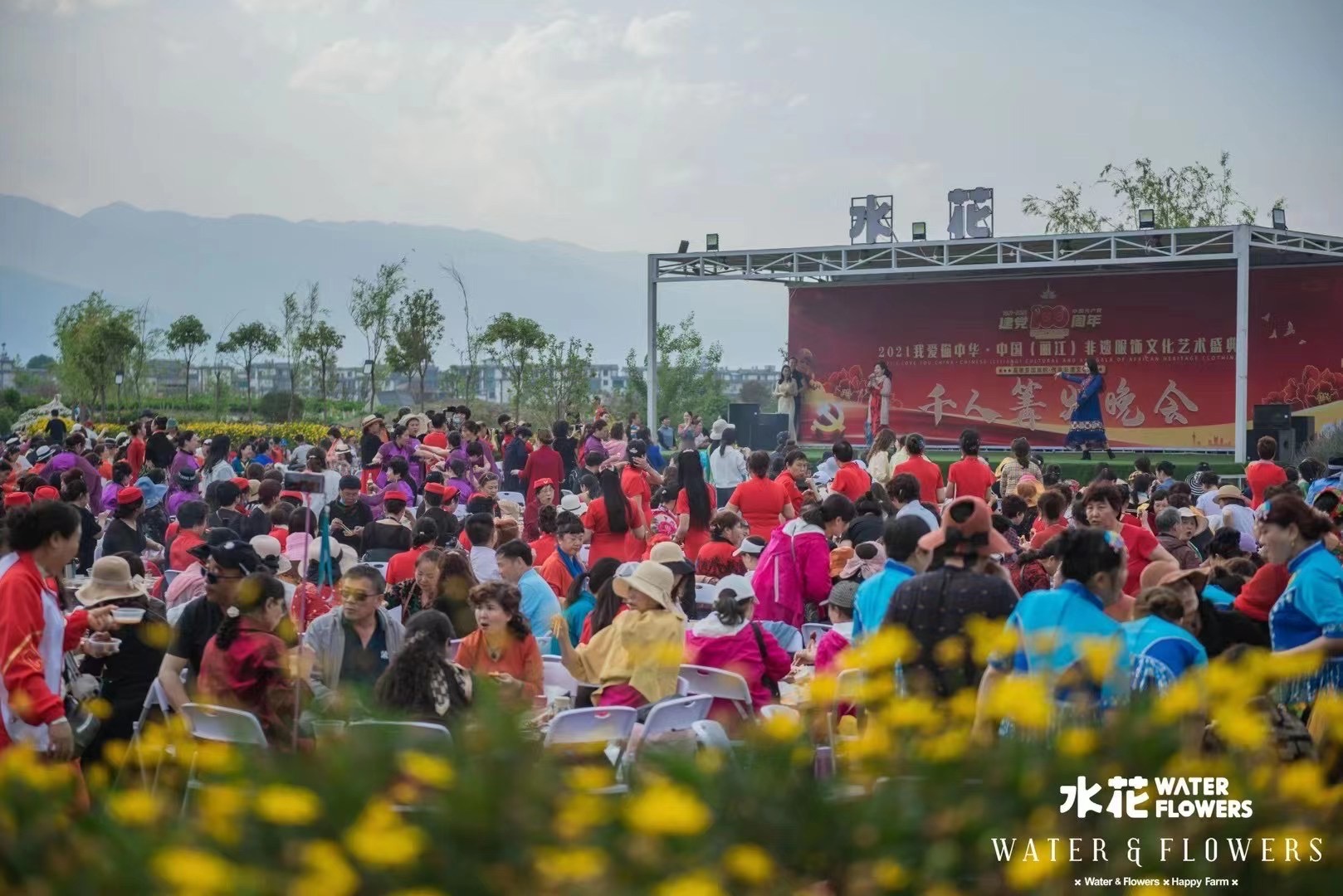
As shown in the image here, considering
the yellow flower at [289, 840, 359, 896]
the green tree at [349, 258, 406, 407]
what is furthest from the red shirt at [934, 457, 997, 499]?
the green tree at [349, 258, 406, 407]

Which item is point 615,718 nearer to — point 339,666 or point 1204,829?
point 339,666

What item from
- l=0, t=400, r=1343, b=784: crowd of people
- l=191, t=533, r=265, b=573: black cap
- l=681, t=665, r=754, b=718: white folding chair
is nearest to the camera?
l=0, t=400, r=1343, b=784: crowd of people

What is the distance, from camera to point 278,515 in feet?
31.0

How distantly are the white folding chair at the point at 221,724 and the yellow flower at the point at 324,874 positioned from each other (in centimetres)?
265

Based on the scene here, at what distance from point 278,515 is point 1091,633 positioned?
677cm

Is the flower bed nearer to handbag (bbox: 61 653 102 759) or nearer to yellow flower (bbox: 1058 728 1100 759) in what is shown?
yellow flower (bbox: 1058 728 1100 759)

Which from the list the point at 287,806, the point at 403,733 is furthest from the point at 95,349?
the point at 287,806

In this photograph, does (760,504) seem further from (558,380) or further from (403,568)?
(558,380)

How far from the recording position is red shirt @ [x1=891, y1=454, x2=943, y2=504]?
10.7 metres

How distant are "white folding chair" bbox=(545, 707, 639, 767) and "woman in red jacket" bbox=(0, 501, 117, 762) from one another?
1.60 metres

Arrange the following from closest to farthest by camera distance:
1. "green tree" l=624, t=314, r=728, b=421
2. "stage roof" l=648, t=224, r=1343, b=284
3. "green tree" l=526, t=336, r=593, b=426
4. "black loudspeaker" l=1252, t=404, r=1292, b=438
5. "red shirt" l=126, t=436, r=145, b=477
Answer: "red shirt" l=126, t=436, r=145, b=477
"stage roof" l=648, t=224, r=1343, b=284
"black loudspeaker" l=1252, t=404, r=1292, b=438
"green tree" l=526, t=336, r=593, b=426
"green tree" l=624, t=314, r=728, b=421

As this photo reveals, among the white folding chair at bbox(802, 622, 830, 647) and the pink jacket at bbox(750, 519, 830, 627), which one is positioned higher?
the pink jacket at bbox(750, 519, 830, 627)

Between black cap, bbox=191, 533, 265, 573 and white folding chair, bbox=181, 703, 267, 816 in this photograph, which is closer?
white folding chair, bbox=181, 703, 267, 816

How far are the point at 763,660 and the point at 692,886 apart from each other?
4409 millimetres
